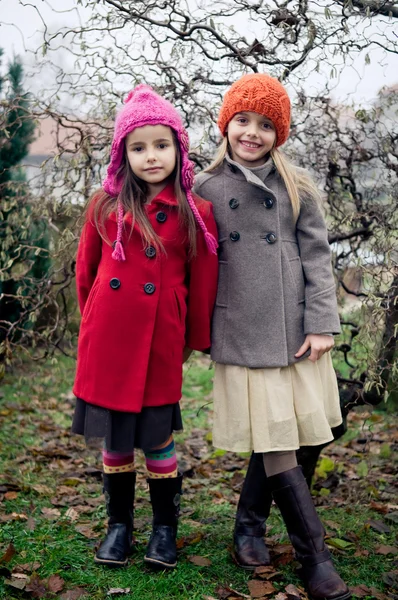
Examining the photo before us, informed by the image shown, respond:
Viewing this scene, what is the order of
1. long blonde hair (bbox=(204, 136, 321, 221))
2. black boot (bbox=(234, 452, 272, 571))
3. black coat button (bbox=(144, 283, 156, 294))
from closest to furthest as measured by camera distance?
black coat button (bbox=(144, 283, 156, 294))
long blonde hair (bbox=(204, 136, 321, 221))
black boot (bbox=(234, 452, 272, 571))

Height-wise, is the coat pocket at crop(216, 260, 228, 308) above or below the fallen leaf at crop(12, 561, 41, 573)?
above

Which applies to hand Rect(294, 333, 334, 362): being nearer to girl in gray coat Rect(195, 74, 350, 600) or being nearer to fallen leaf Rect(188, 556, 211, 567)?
girl in gray coat Rect(195, 74, 350, 600)

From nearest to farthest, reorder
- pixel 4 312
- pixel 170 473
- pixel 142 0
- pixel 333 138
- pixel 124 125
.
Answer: pixel 124 125 < pixel 170 473 < pixel 142 0 < pixel 333 138 < pixel 4 312

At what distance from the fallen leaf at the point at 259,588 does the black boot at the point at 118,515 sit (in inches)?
19.1

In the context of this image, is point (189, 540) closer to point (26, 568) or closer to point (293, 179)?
point (26, 568)

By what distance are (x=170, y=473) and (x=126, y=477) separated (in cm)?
18

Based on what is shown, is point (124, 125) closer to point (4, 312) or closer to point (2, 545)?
point (2, 545)

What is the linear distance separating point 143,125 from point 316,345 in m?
1.00

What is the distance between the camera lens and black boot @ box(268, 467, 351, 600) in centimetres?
238

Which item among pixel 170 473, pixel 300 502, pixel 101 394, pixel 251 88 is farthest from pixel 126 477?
pixel 251 88

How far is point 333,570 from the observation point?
2418mm

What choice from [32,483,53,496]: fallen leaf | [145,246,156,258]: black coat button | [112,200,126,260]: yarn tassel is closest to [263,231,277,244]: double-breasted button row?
[145,246,156,258]: black coat button

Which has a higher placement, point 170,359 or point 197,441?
point 170,359

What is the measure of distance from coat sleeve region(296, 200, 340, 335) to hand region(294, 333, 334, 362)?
3 cm
